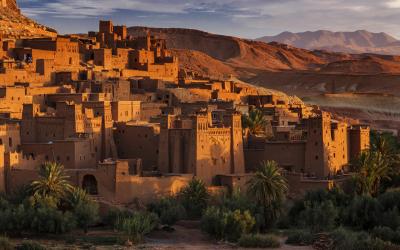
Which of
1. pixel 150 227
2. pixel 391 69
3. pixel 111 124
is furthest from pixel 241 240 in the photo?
pixel 391 69

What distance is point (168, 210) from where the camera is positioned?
2808 centimetres

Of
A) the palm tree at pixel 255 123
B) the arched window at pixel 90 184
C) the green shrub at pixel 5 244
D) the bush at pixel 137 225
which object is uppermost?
the palm tree at pixel 255 123

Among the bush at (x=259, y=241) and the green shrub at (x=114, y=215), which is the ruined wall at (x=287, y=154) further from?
the green shrub at (x=114, y=215)

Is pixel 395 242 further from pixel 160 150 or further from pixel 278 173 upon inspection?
pixel 160 150

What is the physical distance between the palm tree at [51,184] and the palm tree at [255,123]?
9.27 metres

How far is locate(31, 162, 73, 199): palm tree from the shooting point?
90.2 ft

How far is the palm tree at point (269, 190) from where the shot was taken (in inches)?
1093

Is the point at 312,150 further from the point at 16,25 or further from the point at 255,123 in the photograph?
the point at 16,25

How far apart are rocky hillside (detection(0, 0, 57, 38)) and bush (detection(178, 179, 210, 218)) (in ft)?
74.3

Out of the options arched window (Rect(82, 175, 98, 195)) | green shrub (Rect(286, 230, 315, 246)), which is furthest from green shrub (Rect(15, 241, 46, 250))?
green shrub (Rect(286, 230, 315, 246))

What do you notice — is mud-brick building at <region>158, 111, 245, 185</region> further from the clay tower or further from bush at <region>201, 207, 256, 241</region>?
the clay tower

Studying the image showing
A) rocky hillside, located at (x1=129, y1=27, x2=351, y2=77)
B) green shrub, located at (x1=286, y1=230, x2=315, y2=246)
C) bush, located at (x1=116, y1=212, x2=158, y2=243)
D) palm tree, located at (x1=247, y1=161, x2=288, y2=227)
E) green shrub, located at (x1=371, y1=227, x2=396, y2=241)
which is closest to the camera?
green shrub, located at (x1=371, y1=227, x2=396, y2=241)

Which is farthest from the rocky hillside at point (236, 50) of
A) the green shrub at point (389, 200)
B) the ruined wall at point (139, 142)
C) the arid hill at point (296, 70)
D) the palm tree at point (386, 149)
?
the green shrub at point (389, 200)

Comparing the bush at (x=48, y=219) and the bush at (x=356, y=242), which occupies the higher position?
the bush at (x=48, y=219)
